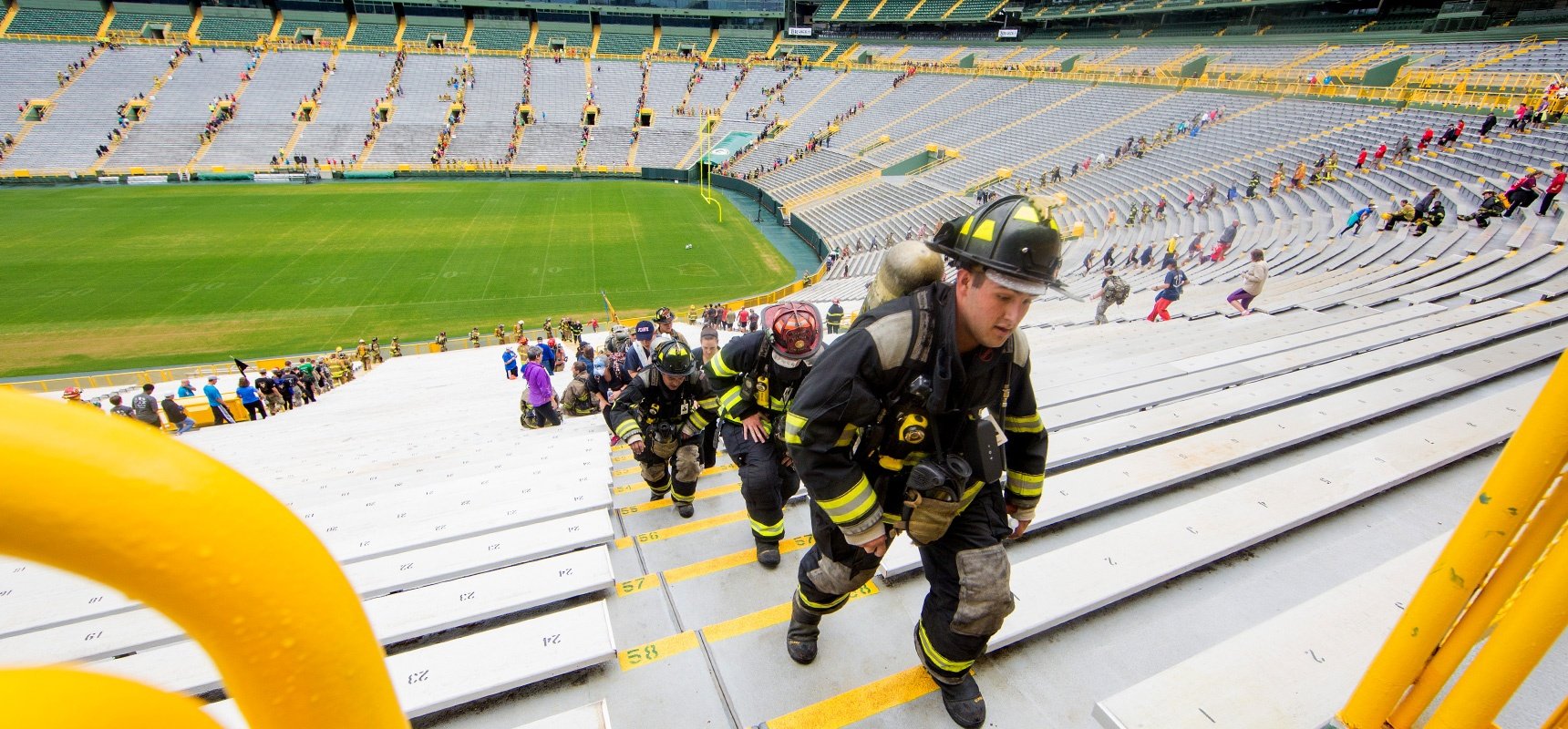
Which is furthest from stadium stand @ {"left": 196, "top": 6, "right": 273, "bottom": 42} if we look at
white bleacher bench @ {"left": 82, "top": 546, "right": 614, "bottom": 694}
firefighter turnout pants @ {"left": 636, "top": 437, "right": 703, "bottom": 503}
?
white bleacher bench @ {"left": 82, "top": 546, "right": 614, "bottom": 694}

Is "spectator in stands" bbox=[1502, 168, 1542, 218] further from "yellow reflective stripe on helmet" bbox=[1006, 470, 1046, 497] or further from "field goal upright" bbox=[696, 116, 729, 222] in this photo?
"field goal upright" bbox=[696, 116, 729, 222]

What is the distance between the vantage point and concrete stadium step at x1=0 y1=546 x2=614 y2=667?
112 inches

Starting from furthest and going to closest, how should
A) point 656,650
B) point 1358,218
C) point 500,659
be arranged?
point 1358,218, point 656,650, point 500,659

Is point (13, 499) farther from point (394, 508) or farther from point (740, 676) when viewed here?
point (394, 508)

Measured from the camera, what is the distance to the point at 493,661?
8.91 feet

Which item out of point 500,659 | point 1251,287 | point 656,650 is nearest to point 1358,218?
point 1251,287

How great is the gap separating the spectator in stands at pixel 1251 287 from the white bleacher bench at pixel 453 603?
9380 millimetres

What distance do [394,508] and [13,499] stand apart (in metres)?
4.63

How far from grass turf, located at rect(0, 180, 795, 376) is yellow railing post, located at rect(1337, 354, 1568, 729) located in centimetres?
1968

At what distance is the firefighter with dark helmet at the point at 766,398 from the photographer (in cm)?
392

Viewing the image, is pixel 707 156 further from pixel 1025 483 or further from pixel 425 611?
pixel 1025 483

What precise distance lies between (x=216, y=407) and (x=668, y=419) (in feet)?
37.5

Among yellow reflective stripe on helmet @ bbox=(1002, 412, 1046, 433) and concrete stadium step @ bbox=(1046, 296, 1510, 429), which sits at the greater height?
yellow reflective stripe on helmet @ bbox=(1002, 412, 1046, 433)

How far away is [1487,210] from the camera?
12.6 meters
